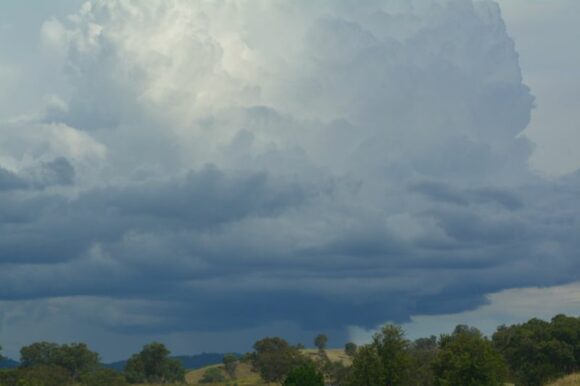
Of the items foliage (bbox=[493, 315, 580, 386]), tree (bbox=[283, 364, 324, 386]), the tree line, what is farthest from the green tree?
foliage (bbox=[493, 315, 580, 386])

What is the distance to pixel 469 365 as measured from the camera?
13425cm

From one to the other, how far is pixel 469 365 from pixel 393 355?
43.6 ft

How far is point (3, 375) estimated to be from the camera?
182m

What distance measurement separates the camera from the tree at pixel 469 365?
134125mm

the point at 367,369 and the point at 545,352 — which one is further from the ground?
the point at 545,352

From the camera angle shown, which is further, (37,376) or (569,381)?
(37,376)

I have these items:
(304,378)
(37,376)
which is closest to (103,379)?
(37,376)

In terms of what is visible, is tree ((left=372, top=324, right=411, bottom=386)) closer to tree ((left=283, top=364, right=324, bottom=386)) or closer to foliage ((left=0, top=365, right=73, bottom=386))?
tree ((left=283, top=364, right=324, bottom=386))

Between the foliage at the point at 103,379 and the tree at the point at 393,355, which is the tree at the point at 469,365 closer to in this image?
the tree at the point at 393,355

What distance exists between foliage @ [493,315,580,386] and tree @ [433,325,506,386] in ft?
89.4

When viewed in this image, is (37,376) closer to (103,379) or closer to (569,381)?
(103,379)

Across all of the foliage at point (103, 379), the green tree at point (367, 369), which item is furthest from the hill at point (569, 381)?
the foliage at point (103, 379)

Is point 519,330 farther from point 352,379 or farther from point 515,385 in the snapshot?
point 352,379

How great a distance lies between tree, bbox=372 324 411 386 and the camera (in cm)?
14212
